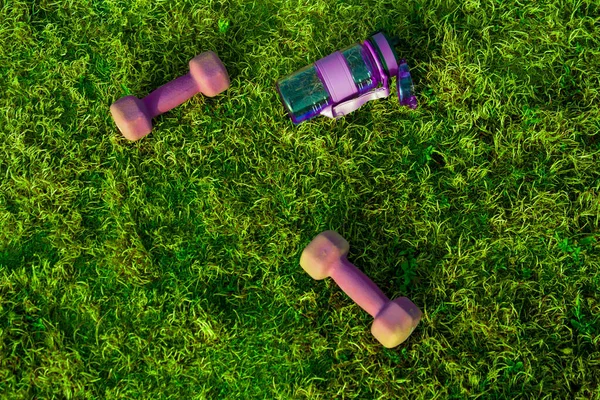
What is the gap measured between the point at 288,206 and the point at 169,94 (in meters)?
0.85

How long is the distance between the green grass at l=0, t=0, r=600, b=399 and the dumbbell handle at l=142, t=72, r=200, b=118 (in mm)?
138

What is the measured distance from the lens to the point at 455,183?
2.87 metres

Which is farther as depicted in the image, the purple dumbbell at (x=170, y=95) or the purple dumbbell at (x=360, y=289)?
the purple dumbbell at (x=170, y=95)

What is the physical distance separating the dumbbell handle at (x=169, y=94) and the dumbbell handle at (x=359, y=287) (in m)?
1.18

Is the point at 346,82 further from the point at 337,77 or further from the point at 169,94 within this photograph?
the point at 169,94

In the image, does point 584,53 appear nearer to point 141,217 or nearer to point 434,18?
point 434,18

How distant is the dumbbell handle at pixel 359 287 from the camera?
2580mm

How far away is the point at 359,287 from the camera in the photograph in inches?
102

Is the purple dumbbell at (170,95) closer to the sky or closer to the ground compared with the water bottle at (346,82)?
closer to the sky

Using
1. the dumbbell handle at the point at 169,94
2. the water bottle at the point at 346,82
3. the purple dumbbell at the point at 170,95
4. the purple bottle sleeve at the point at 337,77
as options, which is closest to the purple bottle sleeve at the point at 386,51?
the water bottle at the point at 346,82

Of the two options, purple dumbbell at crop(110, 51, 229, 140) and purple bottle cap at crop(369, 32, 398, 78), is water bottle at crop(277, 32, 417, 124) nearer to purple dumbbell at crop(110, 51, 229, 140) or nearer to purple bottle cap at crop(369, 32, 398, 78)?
purple bottle cap at crop(369, 32, 398, 78)

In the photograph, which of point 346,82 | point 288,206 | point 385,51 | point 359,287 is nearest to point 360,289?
point 359,287

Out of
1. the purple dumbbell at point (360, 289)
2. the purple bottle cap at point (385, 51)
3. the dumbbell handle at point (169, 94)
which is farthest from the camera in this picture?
the dumbbell handle at point (169, 94)

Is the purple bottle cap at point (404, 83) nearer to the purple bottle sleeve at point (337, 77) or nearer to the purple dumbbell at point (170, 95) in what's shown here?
the purple bottle sleeve at point (337, 77)
